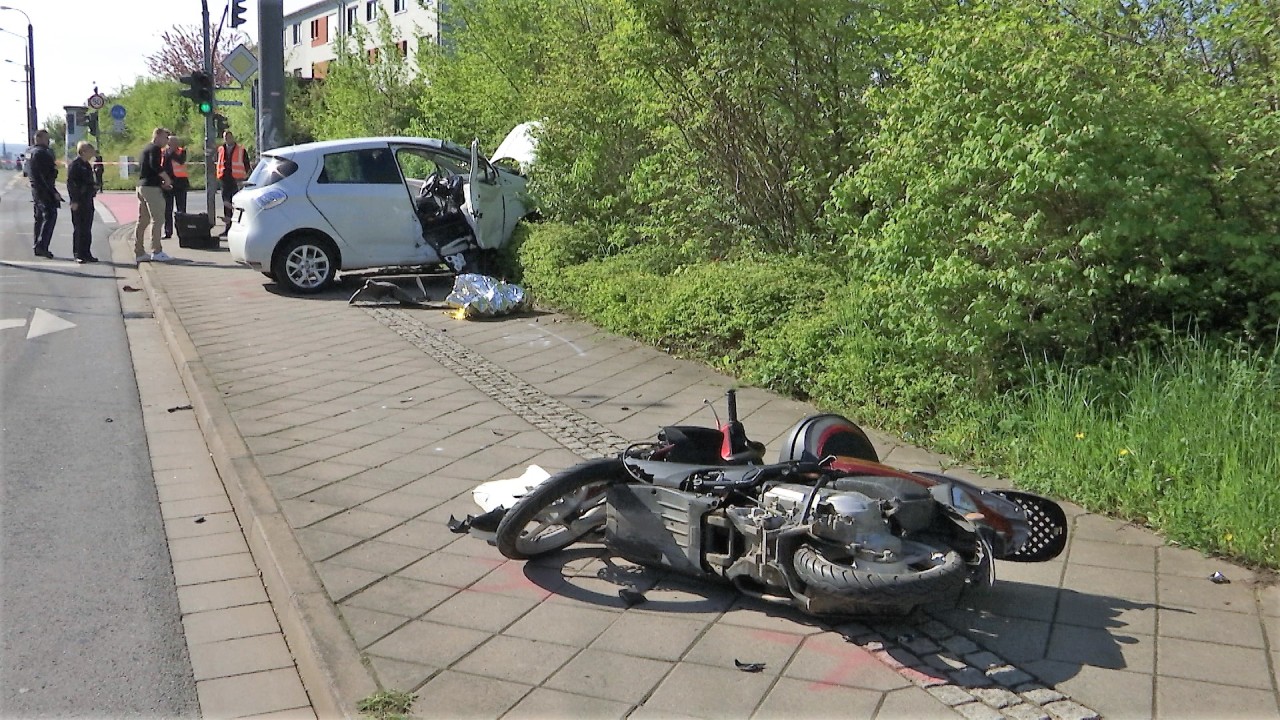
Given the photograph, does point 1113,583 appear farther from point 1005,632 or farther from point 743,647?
point 743,647

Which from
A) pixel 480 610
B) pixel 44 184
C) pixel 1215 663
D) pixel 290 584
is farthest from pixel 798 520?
pixel 44 184

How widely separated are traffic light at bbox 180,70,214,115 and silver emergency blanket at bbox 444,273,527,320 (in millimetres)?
11978

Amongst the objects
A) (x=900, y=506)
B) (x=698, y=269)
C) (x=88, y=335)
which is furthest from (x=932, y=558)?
(x=88, y=335)

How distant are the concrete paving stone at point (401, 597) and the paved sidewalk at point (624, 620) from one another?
0.5 inches

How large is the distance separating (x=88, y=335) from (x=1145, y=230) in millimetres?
9970

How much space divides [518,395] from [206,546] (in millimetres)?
3046

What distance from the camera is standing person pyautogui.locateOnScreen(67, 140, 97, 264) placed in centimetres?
1694

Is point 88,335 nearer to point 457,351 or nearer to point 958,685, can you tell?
point 457,351

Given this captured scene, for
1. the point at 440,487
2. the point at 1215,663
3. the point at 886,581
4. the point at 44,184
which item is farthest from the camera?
the point at 44,184

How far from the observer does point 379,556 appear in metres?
5.15

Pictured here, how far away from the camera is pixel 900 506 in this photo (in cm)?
407

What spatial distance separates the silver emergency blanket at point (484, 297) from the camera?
11.7 m

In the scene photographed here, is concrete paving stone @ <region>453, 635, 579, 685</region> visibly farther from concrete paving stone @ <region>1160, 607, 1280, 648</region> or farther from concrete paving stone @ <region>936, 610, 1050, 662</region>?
concrete paving stone @ <region>1160, 607, 1280, 648</region>

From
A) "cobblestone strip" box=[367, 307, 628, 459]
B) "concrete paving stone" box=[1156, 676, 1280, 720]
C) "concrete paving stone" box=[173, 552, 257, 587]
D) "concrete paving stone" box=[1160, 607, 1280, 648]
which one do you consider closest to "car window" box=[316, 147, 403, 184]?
"cobblestone strip" box=[367, 307, 628, 459]
